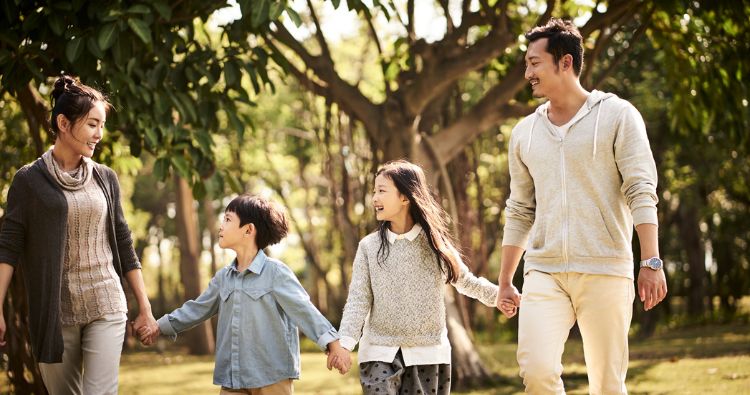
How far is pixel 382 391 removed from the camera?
483cm

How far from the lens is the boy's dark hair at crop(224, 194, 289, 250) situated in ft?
17.3

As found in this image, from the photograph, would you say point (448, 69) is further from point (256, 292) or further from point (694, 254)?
Answer: point (694, 254)

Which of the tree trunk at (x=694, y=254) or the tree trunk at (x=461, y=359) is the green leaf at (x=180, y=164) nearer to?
the tree trunk at (x=461, y=359)

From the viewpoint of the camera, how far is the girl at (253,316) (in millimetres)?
5020

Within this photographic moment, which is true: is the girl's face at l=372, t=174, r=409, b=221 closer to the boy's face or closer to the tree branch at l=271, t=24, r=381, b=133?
the boy's face

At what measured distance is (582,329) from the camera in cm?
447

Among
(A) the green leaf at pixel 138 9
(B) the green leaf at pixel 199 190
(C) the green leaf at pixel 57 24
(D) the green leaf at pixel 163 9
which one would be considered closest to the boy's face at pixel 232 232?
(A) the green leaf at pixel 138 9

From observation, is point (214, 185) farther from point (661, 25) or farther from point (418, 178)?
point (661, 25)

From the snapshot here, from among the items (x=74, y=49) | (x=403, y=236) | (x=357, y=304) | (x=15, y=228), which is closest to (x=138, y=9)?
(x=74, y=49)

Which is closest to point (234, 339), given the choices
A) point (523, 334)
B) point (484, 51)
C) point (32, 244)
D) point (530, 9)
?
point (32, 244)

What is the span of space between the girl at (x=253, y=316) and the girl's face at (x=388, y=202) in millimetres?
564

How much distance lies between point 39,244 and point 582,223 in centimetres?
239

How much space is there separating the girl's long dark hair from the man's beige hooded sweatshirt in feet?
2.02

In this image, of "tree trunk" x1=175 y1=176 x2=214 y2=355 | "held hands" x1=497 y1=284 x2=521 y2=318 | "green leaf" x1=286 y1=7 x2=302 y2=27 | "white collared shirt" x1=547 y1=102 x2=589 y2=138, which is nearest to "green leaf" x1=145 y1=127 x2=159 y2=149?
"green leaf" x1=286 y1=7 x2=302 y2=27
